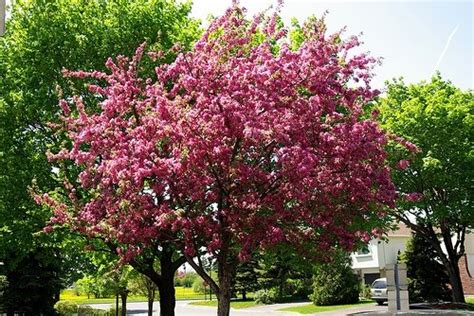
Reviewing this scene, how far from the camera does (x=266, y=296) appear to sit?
145 ft

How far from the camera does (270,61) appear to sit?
Result: 10.1 meters

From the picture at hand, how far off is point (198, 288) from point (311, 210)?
69.3 metres

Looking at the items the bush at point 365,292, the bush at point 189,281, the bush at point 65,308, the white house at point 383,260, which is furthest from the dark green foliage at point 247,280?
the bush at point 189,281

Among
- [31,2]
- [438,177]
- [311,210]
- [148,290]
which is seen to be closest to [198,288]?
[148,290]

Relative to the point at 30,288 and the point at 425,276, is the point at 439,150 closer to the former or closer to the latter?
the point at 425,276

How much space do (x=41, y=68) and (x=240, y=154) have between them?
8.43 meters

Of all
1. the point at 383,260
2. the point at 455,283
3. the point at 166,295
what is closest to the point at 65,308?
the point at 166,295

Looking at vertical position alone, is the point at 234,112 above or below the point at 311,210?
above

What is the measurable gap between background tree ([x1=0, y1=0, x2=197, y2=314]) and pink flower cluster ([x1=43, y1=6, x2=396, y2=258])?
5.50 meters

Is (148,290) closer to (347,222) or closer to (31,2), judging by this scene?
(31,2)

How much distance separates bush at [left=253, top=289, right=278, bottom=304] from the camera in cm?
4403

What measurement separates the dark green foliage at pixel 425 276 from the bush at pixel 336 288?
390 centimetres

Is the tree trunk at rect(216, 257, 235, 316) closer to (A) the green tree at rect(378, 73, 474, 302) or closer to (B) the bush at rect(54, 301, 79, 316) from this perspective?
(A) the green tree at rect(378, 73, 474, 302)

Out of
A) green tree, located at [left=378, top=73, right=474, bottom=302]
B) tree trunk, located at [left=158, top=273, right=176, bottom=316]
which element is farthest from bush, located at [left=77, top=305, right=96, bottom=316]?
green tree, located at [left=378, top=73, right=474, bottom=302]
